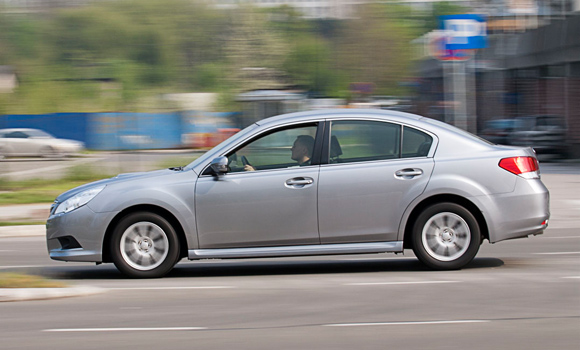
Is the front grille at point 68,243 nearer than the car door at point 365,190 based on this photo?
No

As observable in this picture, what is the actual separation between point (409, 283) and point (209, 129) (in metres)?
14.6

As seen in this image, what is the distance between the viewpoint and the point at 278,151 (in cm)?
753

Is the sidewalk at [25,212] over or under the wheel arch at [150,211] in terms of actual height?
under

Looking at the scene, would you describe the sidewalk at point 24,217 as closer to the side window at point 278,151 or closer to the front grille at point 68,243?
the front grille at point 68,243

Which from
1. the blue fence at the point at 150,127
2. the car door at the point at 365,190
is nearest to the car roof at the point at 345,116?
the car door at the point at 365,190

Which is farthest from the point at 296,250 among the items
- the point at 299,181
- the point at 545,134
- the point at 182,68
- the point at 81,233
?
the point at 545,134

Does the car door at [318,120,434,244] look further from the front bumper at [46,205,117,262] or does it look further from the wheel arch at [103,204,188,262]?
the front bumper at [46,205,117,262]

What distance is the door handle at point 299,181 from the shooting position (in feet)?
23.8

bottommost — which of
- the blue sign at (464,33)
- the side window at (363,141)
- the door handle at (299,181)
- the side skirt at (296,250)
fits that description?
the side skirt at (296,250)

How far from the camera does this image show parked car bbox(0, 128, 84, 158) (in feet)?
96.5

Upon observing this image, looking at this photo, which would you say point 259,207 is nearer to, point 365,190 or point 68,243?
point 365,190

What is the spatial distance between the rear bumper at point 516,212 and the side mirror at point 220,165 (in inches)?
94.6

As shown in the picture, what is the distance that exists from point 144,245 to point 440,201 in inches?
110

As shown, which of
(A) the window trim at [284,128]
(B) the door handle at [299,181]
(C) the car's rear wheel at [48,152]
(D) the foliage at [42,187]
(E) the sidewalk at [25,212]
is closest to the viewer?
(B) the door handle at [299,181]
